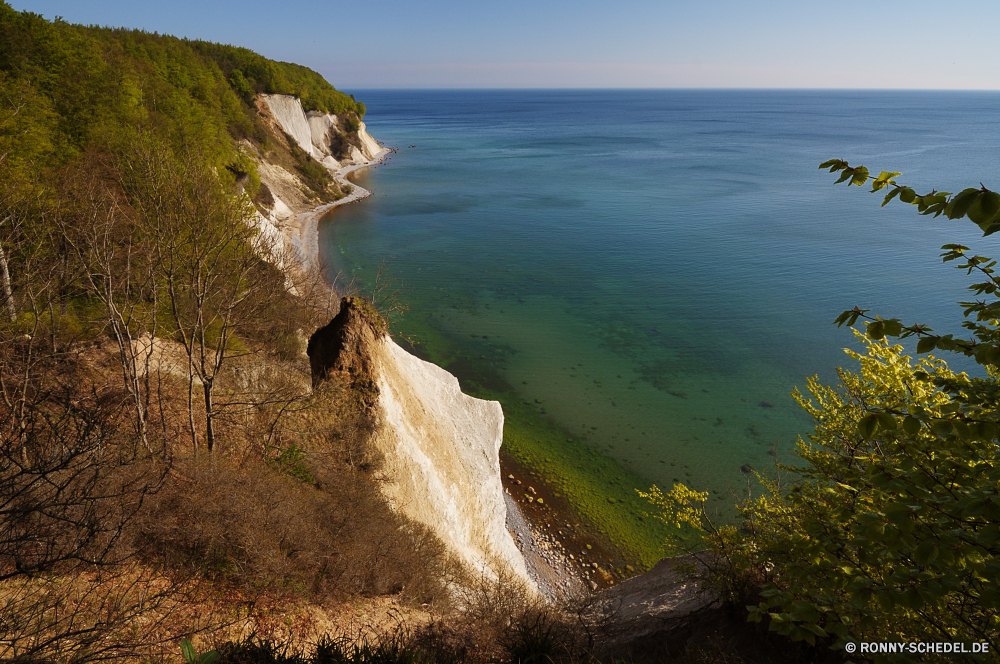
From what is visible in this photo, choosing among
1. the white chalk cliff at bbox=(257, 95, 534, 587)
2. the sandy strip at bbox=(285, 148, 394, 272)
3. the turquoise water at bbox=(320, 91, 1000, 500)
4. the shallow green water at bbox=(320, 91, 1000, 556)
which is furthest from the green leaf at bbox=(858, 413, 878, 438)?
the sandy strip at bbox=(285, 148, 394, 272)

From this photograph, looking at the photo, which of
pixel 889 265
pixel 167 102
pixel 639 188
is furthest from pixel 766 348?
pixel 639 188

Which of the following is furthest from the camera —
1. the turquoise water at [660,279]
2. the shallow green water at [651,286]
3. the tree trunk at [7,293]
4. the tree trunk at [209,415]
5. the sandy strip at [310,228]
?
the sandy strip at [310,228]

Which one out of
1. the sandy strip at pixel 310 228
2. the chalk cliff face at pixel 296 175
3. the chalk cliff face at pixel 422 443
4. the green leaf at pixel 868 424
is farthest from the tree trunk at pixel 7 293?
the sandy strip at pixel 310 228

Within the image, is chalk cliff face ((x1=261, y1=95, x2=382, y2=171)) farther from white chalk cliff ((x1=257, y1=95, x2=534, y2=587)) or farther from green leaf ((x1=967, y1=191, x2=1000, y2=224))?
green leaf ((x1=967, y1=191, x2=1000, y2=224))

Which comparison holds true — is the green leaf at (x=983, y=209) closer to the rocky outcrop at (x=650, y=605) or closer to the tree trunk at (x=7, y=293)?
the rocky outcrop at (x=650, y=605)

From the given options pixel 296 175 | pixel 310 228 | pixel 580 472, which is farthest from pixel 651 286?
pixel 296 175

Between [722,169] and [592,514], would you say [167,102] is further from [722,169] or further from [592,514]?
[722,169]

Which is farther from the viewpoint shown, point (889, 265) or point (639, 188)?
point (639, 188)
